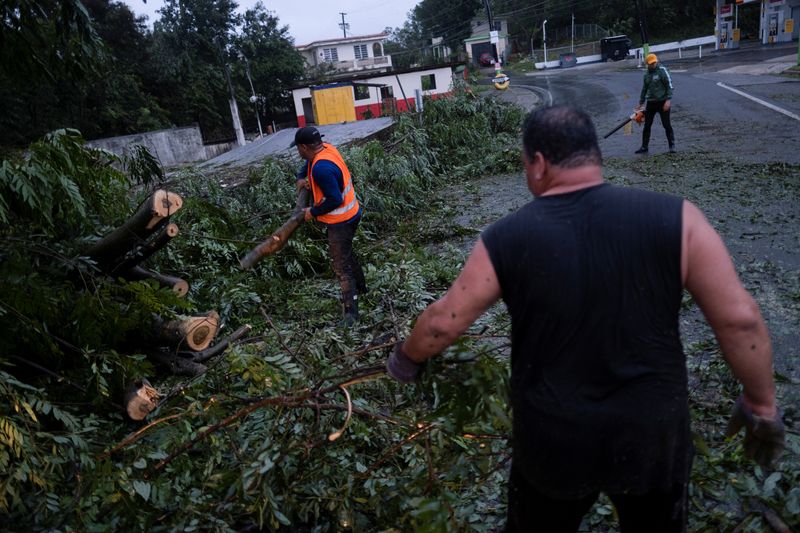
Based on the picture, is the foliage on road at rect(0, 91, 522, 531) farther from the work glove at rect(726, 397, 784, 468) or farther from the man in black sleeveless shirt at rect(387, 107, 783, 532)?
the work glove at rect(726, 397, 784, 468)

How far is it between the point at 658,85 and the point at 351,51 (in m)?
58.3

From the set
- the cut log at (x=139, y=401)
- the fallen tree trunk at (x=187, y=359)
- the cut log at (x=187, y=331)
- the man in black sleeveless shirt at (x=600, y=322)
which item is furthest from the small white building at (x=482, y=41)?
the man in black sleeveless shirt at (x=600, y=322)

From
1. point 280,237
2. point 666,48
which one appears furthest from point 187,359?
point 666,48

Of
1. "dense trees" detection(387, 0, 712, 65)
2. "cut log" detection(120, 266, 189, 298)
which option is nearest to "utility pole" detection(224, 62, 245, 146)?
"dense trees" detection(387, 0, 712, 65)

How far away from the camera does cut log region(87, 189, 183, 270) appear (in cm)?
409

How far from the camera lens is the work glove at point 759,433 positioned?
1688mm

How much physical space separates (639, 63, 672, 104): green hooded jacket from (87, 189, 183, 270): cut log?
807cm

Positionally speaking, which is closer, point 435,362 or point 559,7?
point 435,362

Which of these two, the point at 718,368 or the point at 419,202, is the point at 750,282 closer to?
the point at 718,368

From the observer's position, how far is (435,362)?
6.70ft

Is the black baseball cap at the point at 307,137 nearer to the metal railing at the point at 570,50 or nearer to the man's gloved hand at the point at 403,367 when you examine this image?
the man's gloved hand at the point at 403,367

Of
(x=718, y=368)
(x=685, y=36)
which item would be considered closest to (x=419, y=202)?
(x=718, y=368)

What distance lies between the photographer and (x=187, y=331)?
4098 millimetres

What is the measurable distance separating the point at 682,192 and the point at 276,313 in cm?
527
